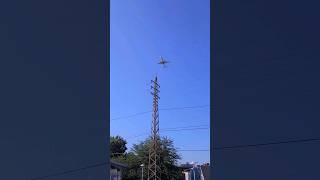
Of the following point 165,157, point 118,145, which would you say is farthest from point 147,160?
point 118,145

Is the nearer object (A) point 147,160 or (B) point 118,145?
(A) point 147,160

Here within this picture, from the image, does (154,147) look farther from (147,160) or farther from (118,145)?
(118,145)

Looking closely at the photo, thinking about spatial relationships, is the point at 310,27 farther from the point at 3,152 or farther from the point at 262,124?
the point at 3,152

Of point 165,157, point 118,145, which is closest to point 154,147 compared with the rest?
point 165,157

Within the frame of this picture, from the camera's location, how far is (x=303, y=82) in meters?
2.30

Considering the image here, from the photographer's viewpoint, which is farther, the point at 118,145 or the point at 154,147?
the point at 118,145

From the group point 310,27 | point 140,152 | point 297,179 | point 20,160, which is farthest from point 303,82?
point 140,152

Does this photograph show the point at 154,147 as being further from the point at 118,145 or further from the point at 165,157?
the point at 118,145

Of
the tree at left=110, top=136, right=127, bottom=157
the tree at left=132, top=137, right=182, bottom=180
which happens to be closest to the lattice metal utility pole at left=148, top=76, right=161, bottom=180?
the tree at left=132, top=137, right=182, bottom=180

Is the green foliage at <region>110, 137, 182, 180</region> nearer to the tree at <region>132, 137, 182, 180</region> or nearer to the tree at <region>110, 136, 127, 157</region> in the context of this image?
the tree at <region>132, 137, 182, 180</region>

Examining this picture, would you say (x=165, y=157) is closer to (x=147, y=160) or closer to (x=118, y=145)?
(x=147, y=160)

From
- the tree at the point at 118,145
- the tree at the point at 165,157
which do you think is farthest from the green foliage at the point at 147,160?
the tree at the point at 118,145

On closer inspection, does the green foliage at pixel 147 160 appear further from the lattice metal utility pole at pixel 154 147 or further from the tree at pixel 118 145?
the tree at pixel 118 145

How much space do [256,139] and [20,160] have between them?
1.36m
